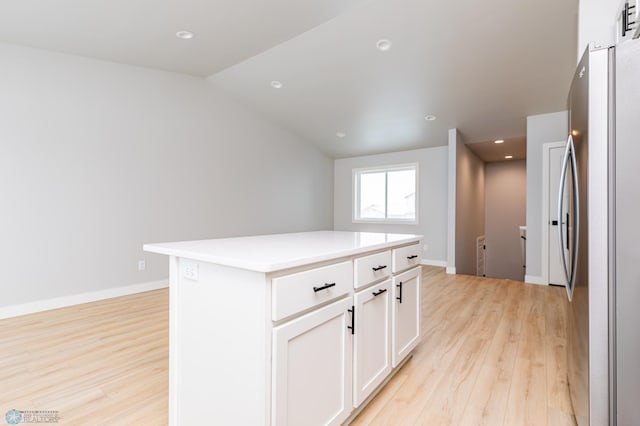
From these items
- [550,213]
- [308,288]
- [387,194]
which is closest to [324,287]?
[308,288]

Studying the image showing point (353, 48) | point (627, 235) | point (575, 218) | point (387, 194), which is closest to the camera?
point (627, 235)

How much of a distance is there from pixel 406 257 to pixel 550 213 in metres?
3.62

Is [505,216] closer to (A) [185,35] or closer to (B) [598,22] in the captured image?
(B) [598,22]

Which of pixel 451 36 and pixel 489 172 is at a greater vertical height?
pixel 451 36

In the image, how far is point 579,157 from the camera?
1413 mm

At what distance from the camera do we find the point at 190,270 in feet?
4.54

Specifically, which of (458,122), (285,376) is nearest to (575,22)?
(458,122)

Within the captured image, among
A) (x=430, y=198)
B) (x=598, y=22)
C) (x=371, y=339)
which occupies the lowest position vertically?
(x=371, y=339)

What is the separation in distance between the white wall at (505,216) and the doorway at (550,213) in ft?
8.78

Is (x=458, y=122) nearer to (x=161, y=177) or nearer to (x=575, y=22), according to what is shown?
(x=575, y=22)

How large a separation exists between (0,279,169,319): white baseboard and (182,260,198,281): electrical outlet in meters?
2.99

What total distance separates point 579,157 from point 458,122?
397 cm

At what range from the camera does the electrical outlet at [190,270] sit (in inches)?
53.5

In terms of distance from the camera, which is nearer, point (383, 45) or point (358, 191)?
point (383, 45)
